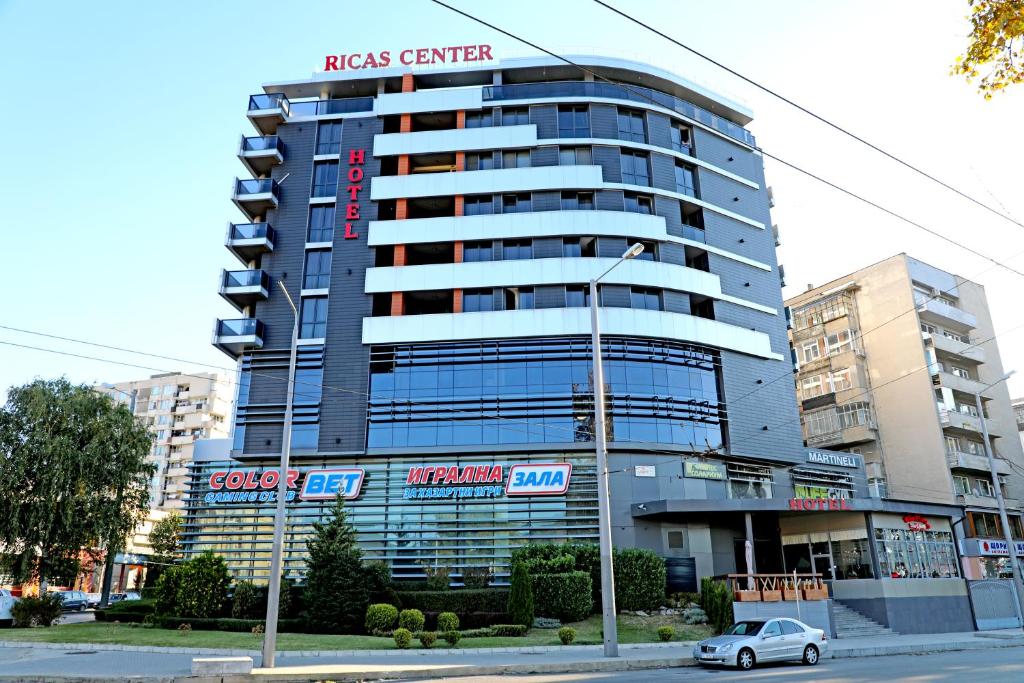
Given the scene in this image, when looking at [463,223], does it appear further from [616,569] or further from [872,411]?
[872,411]

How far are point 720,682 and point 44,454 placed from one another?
31927 mm

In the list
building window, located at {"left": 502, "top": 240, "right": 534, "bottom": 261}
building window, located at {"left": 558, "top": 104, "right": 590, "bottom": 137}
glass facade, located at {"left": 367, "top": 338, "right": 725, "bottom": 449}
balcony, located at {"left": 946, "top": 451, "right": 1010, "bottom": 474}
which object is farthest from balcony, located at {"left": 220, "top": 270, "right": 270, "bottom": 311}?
balcony, located at {"left": 946, "top": 451, "right": 1010, "bottom": 474}

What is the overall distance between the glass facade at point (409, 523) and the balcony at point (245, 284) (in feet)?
35.8

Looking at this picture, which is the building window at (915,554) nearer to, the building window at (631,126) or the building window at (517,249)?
the building window at (517,249)

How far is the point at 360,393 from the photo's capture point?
128 feet

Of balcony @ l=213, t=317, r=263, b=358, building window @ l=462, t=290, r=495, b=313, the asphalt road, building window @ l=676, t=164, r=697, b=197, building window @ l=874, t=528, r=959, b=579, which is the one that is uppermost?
building window @ l=676, t=164, r=697, b=197

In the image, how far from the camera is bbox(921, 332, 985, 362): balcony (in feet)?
181

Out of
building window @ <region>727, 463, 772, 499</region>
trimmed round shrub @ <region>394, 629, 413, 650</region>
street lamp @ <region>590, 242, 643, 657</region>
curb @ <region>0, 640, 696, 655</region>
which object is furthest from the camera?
building window @ <region>727, 463, 772, 499</region>

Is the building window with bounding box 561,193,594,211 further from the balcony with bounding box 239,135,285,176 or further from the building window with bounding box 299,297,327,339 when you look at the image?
the balcony with bounding box 239,135,285,176

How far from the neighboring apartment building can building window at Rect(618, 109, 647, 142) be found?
24.8m

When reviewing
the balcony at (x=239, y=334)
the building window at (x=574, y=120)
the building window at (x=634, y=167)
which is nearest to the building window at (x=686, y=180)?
the building window at (x=634, y=167)

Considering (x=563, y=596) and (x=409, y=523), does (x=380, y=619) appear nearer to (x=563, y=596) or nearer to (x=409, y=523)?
(x=563, y=596)

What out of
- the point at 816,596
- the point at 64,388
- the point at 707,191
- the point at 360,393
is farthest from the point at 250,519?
the point at 707,191

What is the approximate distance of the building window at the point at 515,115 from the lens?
147 feet
